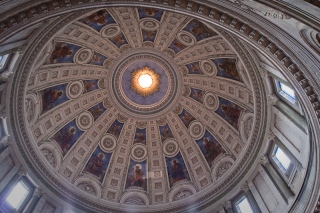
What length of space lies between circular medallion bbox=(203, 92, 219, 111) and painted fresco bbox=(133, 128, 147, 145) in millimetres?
6220

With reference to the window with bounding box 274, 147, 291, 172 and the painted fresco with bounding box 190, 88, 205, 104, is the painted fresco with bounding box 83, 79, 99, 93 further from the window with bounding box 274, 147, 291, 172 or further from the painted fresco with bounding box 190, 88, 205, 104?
the window with bounding box 274, 147, 291, 172

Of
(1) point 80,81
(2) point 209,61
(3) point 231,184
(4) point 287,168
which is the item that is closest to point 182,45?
(2) point 209,61

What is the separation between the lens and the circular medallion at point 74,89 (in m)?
25.6

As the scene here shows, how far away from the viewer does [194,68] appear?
1040 inches

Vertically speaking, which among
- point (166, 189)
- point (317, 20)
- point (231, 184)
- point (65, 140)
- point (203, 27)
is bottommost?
point (317, 20)

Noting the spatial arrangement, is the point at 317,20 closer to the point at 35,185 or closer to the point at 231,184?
the point at 231,184

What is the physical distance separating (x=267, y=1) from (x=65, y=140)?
20.1 m

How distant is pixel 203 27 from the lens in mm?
20688

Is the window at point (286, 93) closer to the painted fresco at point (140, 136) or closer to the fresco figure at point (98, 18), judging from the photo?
the fresco figure at point (98, 18)

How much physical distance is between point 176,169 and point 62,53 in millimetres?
12776

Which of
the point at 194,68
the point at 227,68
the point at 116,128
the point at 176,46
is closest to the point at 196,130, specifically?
the point at 194,68

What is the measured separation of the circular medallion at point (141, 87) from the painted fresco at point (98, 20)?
5038 mm

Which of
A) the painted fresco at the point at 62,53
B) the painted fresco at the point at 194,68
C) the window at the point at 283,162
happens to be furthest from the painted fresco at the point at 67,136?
the window at the point at 283,162

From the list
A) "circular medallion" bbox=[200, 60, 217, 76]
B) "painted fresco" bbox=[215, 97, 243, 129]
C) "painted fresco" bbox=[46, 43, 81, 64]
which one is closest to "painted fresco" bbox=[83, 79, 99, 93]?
"painted fresco" bbox=[46, 43, 81, 64]
